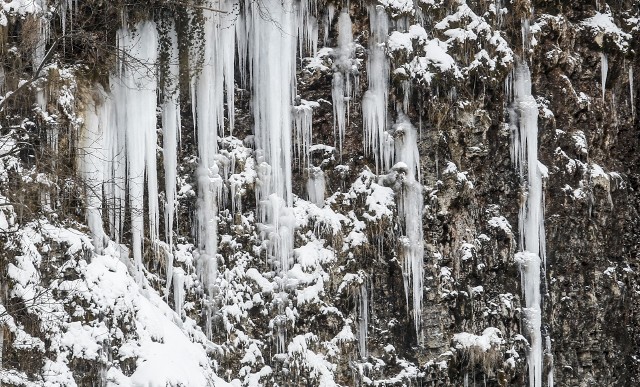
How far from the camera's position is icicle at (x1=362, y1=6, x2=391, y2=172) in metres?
11.2

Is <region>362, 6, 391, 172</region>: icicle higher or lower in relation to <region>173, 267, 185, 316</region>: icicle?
higher

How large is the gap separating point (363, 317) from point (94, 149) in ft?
12.2

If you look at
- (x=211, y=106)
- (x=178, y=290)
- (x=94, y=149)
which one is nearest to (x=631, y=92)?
(x=211, y=106)

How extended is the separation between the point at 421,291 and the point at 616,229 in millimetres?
3272

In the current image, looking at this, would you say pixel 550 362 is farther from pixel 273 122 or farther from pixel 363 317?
pixel 273 122

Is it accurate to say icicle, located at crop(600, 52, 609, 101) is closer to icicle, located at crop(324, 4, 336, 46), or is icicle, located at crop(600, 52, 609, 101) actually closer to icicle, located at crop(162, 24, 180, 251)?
icicle, located at crop(324, 4, 336, 46)

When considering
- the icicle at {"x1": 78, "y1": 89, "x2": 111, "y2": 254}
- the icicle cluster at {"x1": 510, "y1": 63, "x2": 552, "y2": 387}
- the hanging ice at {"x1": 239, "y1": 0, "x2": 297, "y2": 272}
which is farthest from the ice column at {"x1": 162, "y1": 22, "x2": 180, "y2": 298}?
the icicle cluster at {"x1": 510, "y1": 63, "x2": 552, "y2": 387}

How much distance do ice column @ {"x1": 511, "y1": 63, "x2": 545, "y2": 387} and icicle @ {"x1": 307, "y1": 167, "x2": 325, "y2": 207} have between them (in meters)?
2.61

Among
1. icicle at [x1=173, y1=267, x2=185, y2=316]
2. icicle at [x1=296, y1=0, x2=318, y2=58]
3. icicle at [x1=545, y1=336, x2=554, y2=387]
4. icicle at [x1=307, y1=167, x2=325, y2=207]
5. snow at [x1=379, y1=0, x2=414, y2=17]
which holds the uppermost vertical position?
snow at [x1=379, y1=0, x2=414, y2=17]

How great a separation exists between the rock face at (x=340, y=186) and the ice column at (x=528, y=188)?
0.03m

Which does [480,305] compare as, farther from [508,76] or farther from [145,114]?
[145,114]

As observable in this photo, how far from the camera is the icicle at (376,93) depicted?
11180mm

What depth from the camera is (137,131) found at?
9766 millimetres

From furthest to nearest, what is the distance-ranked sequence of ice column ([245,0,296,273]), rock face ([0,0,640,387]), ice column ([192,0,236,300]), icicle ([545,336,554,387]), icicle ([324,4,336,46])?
icicle ([545,336,554,387]) → icicle ([324,4,336,46]) → ice column ([245,0,296,273]) → ice column ([192,0,236,300]) → rock face ([0,0,640,387])
